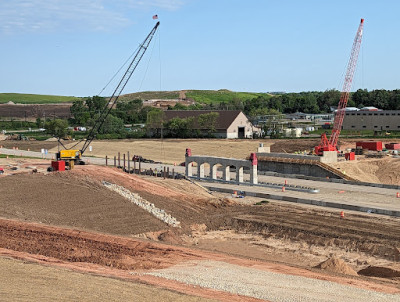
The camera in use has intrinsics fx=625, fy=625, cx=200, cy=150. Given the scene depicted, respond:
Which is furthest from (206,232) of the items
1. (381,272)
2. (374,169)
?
(374,169)

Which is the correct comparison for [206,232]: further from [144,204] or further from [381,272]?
[381,272]

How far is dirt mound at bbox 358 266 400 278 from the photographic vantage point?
1088 inches

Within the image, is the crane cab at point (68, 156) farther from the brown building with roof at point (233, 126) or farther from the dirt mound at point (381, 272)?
the brown building with roof at point (233, 126)

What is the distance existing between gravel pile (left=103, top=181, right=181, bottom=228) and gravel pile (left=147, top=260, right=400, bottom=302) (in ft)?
41.8

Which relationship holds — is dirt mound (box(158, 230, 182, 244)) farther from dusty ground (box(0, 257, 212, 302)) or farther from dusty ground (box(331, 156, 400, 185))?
dusty ground (box(331, 156, 400, 185))

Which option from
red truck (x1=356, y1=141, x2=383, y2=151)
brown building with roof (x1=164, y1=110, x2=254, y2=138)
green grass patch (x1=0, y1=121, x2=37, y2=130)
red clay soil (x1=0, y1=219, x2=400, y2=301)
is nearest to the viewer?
red clay soil (x1=0, y1=219, x2=400, y2=301)

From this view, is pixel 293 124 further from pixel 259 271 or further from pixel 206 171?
pixel 259 271

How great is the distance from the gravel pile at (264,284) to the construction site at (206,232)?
7cm

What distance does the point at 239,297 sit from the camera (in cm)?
2206

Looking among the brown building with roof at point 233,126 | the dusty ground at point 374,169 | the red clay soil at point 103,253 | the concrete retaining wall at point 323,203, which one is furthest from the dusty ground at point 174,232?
the brown building with roof at point 233,126

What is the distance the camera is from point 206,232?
40000mm

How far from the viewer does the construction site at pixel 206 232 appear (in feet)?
76.0

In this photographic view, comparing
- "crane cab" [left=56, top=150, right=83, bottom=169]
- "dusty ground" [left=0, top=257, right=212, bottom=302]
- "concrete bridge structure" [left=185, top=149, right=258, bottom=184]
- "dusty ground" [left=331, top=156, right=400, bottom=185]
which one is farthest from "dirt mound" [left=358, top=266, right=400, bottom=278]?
"dusty ground" [left=331, top=156, right=400, bottom=185]

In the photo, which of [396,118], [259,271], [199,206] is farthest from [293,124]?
[259,271]
